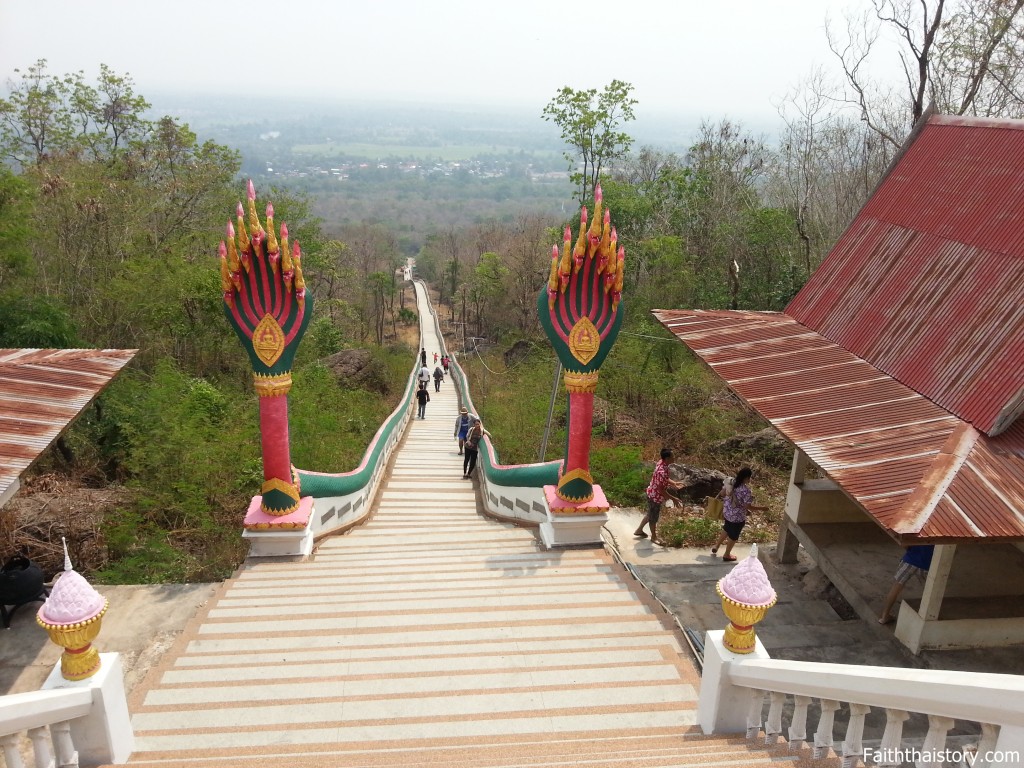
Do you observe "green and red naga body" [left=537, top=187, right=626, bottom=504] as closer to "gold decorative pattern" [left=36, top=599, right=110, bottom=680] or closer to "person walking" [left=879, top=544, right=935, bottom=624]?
"person walking" [left=879, top=544, right=935, bottom=624]

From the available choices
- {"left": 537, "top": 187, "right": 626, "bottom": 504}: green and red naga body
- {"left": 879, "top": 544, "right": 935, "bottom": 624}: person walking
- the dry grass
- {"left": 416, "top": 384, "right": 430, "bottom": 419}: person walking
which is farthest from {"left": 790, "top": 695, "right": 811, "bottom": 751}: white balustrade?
{"left": 416, "top": 384, "right": 430, "bottom": 419}: person walking

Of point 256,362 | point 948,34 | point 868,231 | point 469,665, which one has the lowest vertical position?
point 469,665

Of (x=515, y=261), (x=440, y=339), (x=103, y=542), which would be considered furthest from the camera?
(x=440, y=339)

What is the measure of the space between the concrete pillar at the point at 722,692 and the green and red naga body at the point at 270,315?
5.44m

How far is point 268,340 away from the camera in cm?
812

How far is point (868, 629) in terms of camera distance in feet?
23.7

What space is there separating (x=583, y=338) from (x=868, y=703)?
18.0ft

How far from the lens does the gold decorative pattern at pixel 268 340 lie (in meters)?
8.09

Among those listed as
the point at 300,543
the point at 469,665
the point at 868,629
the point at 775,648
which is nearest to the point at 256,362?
the point at 300,543

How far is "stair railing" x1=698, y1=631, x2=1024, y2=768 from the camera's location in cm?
299

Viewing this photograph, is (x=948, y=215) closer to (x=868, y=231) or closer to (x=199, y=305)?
(x=868, y=231)

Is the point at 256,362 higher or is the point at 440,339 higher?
the point at 256,362

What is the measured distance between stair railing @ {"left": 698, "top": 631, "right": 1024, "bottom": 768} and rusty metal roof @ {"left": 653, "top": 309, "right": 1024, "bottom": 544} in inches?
48.3

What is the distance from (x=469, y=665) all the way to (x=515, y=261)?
118 feet
